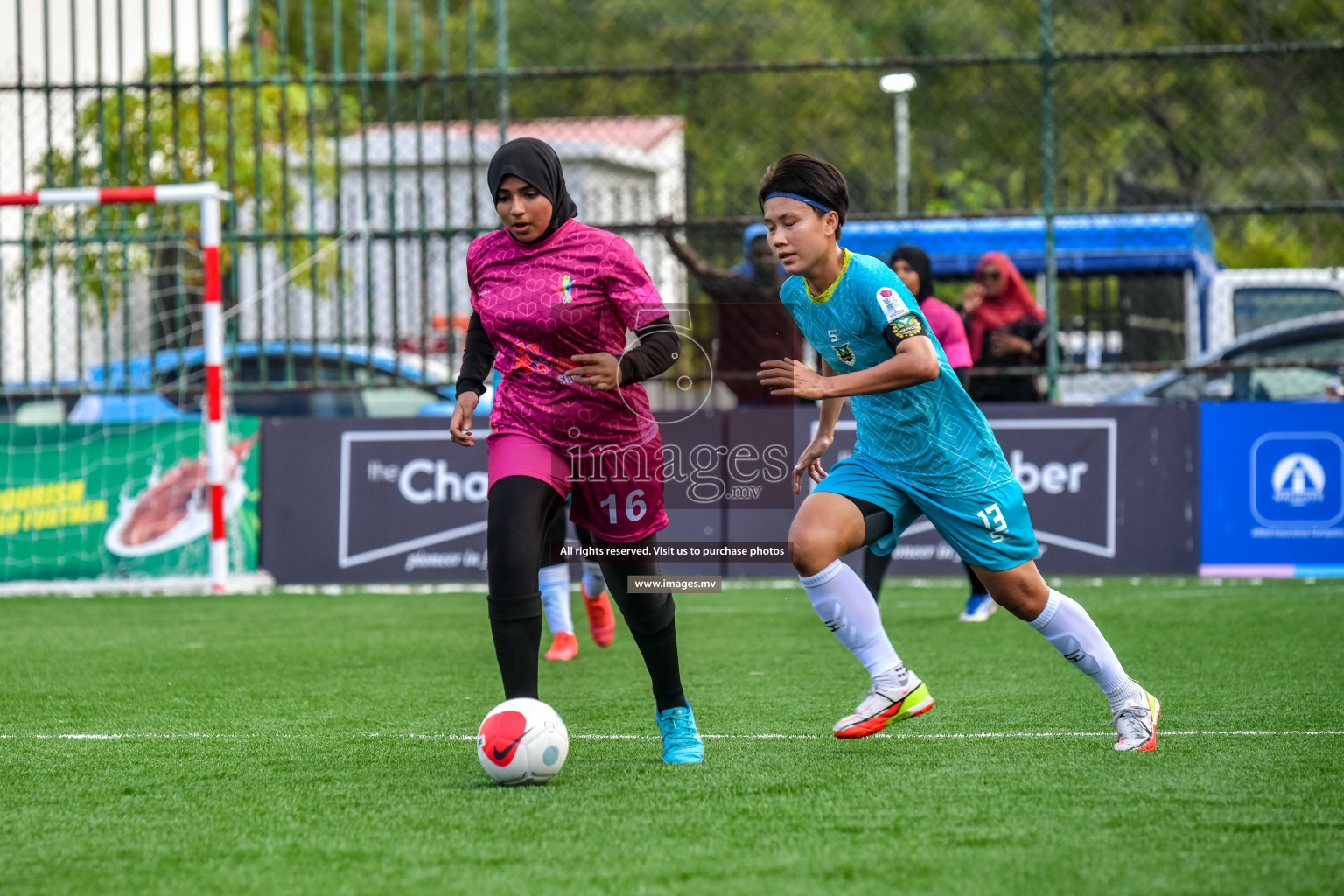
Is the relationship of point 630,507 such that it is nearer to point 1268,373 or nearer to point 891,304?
point 891,304

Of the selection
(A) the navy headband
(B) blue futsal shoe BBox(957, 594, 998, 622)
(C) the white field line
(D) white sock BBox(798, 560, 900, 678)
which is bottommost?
(B) blue futsal shoe BBox(957, 594, 998, 622)

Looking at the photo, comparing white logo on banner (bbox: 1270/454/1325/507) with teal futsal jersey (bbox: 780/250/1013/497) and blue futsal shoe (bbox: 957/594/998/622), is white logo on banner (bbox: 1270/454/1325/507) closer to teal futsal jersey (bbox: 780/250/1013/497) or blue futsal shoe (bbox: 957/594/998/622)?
blue futsal shoe (bbox: 957/594/998/622)

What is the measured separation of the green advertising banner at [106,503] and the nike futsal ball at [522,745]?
23.5 feet

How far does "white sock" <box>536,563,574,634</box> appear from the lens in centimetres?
710

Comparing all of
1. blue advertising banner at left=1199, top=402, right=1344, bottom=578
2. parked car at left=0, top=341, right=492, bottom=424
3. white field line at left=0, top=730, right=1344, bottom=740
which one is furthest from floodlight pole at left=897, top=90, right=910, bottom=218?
white field line at left=0, top=730, right=1344, bottom=740

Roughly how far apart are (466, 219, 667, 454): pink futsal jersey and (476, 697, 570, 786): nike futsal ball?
0.76m

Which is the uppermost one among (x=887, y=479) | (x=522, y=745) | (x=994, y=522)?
(x=887, y=479)

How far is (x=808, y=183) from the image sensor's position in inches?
176

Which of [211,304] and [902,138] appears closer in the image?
[211,304]

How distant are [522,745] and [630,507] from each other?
76 cm

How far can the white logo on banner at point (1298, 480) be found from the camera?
10.2 metres

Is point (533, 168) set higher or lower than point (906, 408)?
higher

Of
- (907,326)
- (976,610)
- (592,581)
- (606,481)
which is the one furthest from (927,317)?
(606,481)

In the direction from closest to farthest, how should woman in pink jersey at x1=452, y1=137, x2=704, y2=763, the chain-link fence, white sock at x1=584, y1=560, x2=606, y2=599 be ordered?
woman in pink jersey at x1=452, y1=137, x2=704, y2=763
white sock at x1=584, y1=560, x2=606, y2=599
the chain-link fence
